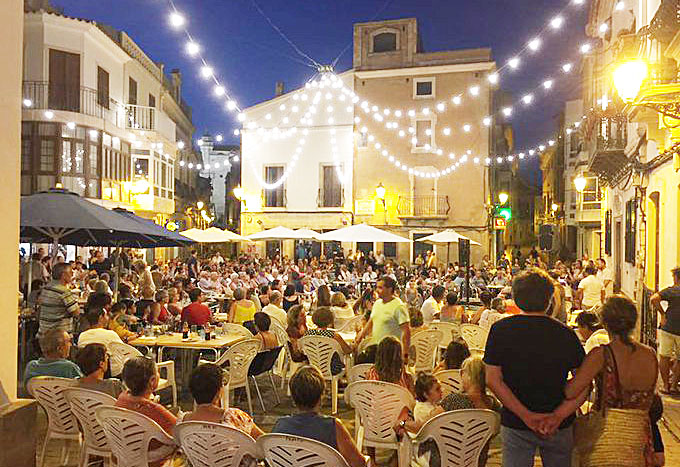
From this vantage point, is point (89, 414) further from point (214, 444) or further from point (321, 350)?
point (321, 350)

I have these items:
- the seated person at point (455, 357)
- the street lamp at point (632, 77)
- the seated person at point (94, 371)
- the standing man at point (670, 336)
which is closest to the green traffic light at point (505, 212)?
the standing man at point (670, 336)

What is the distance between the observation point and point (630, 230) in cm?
1349

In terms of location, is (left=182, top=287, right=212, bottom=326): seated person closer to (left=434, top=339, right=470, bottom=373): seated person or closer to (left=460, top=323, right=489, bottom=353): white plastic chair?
(left=460, top=323, right=489, bottom=353): white plastic chair

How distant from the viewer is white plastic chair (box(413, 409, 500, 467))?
3768 mm

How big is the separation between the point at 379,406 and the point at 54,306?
15.2 ft

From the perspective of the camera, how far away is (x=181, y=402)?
7141mm

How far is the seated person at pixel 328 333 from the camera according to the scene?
7.01 meters

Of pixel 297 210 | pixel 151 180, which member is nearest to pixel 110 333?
pixel 151 180

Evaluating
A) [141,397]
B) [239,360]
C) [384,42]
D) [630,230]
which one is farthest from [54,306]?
[384,42]

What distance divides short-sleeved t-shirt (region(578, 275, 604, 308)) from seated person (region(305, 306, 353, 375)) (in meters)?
6.93

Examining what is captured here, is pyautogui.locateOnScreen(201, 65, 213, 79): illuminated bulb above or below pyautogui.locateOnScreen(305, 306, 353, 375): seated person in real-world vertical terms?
above

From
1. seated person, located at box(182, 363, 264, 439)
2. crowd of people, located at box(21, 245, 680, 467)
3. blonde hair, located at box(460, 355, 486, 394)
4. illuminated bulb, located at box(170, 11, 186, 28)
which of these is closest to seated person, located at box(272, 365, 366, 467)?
crowd of people, located at box(21, 245, 680, 467)

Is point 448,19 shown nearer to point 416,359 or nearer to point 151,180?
point 151,180

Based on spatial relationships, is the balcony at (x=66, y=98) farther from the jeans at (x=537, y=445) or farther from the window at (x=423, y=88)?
the jeans at (x=537, y=445)
